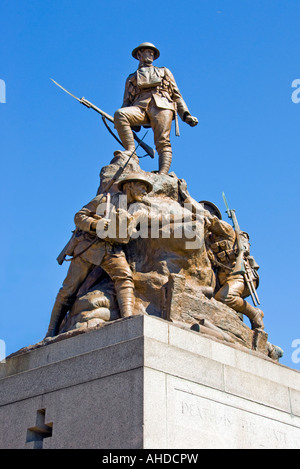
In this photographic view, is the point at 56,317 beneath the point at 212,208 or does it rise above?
beneath

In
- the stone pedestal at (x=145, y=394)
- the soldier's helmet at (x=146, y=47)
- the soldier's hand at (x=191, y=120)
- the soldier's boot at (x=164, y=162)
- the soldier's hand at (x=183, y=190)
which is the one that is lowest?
the stone pedestal at (x=145, y=394)

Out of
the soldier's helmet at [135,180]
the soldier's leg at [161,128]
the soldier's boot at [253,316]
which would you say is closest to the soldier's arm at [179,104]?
the soldier's leg at [161,128]

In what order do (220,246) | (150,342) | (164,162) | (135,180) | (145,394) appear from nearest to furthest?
(145,394) < (150,342) < (135,180) < (220,246) < (164,162)

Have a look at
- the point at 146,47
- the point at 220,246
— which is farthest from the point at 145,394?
the point at 146,47

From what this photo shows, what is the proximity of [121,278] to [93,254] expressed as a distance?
2.01 feet

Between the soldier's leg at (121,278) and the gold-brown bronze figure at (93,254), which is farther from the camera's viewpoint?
the gold-brown bronze figure at (93,254)

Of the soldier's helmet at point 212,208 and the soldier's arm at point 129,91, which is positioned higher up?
the soldier's arm at point 129,91

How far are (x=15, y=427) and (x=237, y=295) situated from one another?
14.3 ft

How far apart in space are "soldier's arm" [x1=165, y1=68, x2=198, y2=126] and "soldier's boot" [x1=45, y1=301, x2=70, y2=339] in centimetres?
480

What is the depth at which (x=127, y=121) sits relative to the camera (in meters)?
13.0

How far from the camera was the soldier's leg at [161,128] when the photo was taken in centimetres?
1302

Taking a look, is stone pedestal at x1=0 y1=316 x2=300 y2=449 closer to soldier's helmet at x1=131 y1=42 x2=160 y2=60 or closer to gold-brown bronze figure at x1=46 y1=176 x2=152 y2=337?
gold-brown bronze figure at x1=46 y1=176 x2=152 y2=337

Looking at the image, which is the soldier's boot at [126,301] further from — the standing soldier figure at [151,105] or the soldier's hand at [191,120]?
the soldier's hand at [191,120]

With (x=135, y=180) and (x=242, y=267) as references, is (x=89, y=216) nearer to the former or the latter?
(x=135, y=180)
